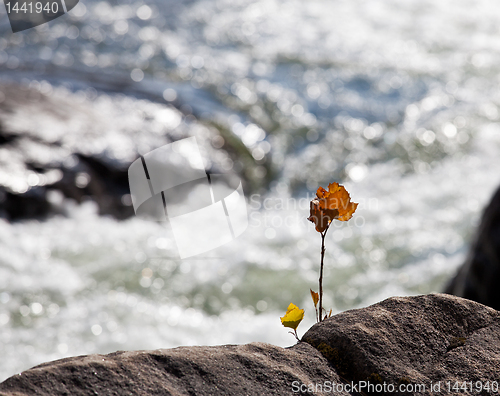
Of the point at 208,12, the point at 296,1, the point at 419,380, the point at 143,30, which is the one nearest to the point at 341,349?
the point at 419,380

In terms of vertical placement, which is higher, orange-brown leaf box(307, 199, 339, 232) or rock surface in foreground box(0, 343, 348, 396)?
orange-brown leaf box(307, 199, 339, 232)

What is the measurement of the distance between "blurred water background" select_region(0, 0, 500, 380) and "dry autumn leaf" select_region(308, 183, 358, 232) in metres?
3.11

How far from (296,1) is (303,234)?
7.75 meters

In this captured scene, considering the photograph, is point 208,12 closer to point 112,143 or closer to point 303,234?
point 112,143

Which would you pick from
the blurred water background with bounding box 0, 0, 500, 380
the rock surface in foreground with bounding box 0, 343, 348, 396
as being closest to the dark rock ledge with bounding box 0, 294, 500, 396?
the rock surface in foreground with bounding box 0, 343, 348, 396

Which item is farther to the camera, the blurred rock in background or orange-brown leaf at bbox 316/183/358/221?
the blurred rock in background

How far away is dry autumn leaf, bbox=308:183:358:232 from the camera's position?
3.80 ft

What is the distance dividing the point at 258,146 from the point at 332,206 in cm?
594

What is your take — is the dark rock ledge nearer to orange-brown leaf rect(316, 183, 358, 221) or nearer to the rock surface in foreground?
the rock surface in foreground

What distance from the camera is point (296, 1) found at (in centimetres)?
1161

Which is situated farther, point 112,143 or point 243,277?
point 112,143

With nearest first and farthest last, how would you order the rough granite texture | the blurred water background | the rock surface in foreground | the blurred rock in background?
the rock surface in foreground, the rough granite texture, the blurred rock in background, the blurred water background

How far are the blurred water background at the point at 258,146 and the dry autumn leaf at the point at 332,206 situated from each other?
311 cm

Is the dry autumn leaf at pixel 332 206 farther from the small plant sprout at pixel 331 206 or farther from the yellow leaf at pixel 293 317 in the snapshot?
the yellow leaf at pixel 293 317
